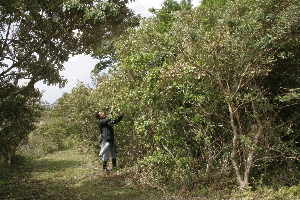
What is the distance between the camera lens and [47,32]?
25.2 ft

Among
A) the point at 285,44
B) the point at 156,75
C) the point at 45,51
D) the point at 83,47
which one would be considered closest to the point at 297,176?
the point at 285,44

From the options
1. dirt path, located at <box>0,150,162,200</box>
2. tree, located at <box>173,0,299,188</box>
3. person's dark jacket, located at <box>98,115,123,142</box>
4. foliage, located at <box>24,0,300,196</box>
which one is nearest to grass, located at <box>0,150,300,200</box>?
dirt path, located at <box>0,150,162,200</box>

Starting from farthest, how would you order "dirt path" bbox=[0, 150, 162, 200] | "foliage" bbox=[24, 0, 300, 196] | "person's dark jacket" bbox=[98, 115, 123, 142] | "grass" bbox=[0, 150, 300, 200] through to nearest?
"person's dark jacket" bbox=[98, 115, 123, 142] < "dirt path" bbox=[0, 150, 162, 200] < "foliage" bbox=[24, 0, 300, 196] < "grass" bbox=[0, 150, 300, 200]

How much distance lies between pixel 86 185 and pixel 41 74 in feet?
11.2

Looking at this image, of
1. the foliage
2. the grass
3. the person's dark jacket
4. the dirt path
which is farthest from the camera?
the person's dark jacket

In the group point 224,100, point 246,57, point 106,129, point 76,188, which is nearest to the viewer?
point 246,57

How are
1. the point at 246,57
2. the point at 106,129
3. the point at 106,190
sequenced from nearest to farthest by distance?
the point at 246,57 < the point at 106,190 < the point at 106,129

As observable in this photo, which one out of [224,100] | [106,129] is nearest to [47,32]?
[106,129]

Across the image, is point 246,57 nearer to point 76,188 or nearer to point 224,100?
Answer: point 224,100

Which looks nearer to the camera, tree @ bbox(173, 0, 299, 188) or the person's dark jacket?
tree @ bbox(173, 0, 299, 188)

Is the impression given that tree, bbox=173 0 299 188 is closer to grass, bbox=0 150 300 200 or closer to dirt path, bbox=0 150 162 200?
grass, bbox=0 150 300 200

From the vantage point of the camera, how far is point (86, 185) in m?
8.02

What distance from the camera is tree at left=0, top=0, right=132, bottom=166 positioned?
23.0 ft

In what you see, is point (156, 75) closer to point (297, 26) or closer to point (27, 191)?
point (297, 26)
